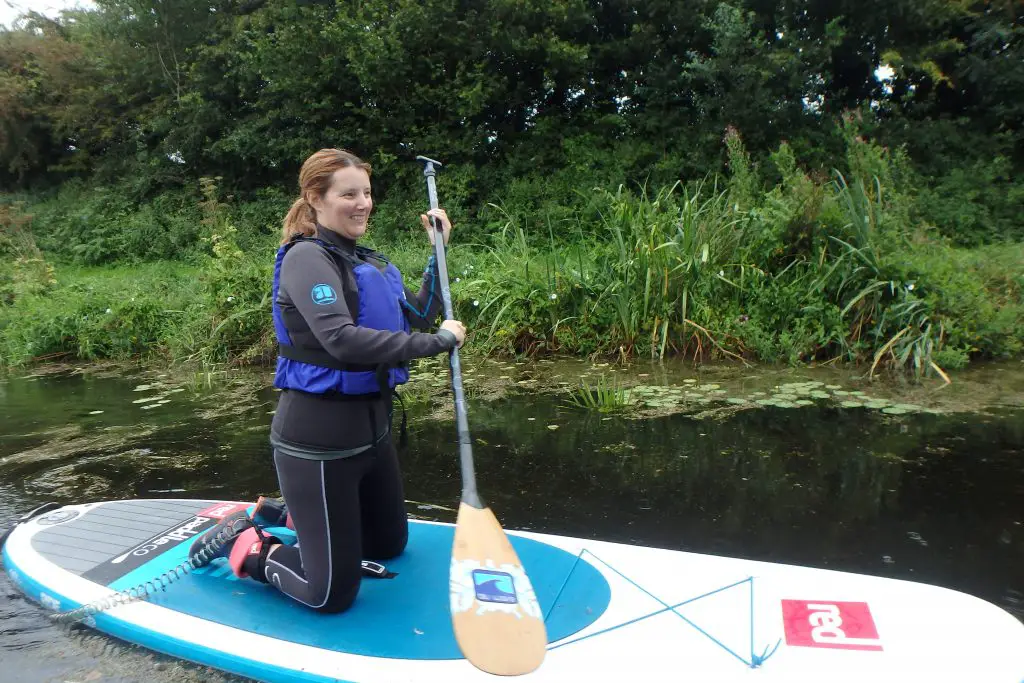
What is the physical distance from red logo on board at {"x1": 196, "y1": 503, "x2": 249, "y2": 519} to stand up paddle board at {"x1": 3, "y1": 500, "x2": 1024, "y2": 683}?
0.85ft

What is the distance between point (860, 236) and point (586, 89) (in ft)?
20.8

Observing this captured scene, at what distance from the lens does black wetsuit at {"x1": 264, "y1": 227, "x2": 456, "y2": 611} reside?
5.99 feet

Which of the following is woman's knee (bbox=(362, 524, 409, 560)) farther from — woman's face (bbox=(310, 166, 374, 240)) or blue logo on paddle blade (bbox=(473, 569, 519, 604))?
woman's face (bbox=(310, 166, 374, 240))

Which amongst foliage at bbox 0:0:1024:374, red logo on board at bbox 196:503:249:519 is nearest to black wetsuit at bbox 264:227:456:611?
red logo on board at bbox 196:503:249:519

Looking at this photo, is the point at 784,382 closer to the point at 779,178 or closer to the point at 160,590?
the point at 160,590

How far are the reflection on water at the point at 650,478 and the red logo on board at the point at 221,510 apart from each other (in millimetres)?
543

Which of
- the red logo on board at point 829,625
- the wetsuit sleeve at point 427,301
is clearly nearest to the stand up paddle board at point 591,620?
the red logo on board at point 829,625

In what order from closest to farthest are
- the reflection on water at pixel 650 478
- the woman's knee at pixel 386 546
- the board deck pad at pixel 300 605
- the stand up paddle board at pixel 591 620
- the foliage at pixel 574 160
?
the stand up paddle board at pixel 591 620 → the board deck pad at pixel 300 605 → the woman's knee at pixel 386 546 → the reflection on water at pixel 650 478 → the foliage at pixel 574 160

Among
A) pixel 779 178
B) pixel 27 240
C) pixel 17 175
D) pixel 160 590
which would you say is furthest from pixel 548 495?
pixel 17 175

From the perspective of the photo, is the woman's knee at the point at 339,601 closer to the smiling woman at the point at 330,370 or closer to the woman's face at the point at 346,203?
the smiling woman at the point at 330,370

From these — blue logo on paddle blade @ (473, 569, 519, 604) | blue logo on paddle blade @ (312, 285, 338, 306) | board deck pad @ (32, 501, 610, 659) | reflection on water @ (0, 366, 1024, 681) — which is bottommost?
reflection on water @ (0, 366, 1024, 681)

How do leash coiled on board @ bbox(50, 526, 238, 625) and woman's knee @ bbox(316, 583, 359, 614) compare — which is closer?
woman's knee @ bbox(316, 583, 359, 614)

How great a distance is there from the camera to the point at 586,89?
35.2 ft

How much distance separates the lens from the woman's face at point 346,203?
1.97 meters
